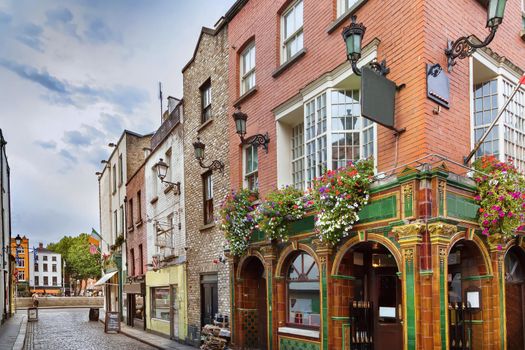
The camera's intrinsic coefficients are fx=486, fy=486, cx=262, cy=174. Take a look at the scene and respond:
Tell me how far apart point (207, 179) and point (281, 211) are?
612 centimetres

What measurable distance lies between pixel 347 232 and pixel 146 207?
15.7m

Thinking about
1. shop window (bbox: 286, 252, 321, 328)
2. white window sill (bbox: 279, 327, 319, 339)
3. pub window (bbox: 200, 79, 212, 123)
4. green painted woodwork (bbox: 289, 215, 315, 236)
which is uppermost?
pub window (bbox: 200, 79, 212, 123)

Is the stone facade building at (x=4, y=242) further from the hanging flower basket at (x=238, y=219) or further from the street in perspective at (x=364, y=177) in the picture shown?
the hanging flower basket at (x=238, y=219)

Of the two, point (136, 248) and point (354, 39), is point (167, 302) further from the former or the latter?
point (354, 39)

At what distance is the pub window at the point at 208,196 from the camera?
15.8 meters

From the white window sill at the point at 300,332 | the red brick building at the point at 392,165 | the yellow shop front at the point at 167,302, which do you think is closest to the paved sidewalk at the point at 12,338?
the yellow shop front at the point at 167,302

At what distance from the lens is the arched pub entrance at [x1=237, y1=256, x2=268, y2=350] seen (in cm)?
1291

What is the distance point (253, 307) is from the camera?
13070 mm

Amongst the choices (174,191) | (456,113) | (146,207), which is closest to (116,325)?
(146,207)

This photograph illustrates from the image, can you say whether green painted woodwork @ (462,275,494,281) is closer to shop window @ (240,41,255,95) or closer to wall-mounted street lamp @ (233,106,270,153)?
wall-mounted street lamp @ (233,106,270,153)

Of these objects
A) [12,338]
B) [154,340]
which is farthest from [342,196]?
[12,338]

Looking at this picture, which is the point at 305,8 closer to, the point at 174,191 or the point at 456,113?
the point at 456,113

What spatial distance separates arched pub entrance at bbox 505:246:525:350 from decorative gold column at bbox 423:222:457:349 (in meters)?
2.44

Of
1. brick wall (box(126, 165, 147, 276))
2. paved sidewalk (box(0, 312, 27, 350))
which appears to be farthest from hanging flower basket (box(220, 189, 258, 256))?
brick wall (box(126, 165, 147, 276))
